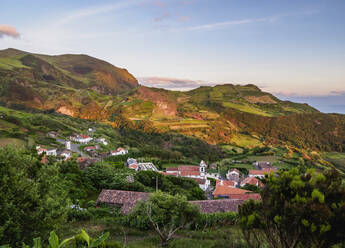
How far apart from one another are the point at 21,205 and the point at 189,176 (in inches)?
2032

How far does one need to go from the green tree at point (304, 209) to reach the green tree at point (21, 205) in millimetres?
6720

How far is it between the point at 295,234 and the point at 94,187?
24340 mm

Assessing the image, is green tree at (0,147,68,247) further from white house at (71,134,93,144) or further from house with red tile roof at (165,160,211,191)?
white house at (71,134,93,144)

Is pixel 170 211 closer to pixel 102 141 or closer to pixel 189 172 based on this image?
pixel 189 172

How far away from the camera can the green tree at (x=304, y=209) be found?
4891mm

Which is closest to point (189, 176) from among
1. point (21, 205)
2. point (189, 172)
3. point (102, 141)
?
point (189, 172)

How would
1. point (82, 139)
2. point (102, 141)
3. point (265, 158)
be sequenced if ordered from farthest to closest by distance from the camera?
1. point (265, 158)
2. point (102, 141)
3. point (82, 139)

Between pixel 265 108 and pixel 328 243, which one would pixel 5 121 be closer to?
pixel 328 243

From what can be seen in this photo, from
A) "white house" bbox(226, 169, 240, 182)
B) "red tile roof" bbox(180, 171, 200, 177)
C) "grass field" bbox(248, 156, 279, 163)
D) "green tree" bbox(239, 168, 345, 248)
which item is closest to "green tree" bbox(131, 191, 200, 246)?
"green tree" bbox(239, 168, 345, 248)

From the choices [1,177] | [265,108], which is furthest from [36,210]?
[265,108]

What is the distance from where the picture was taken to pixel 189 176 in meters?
57.0

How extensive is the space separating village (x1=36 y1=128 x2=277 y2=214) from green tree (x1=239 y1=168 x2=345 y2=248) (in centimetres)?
63

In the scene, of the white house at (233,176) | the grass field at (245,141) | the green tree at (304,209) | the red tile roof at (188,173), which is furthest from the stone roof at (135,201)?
the grass field at (245,141)

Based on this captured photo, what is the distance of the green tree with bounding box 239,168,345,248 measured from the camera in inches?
193
